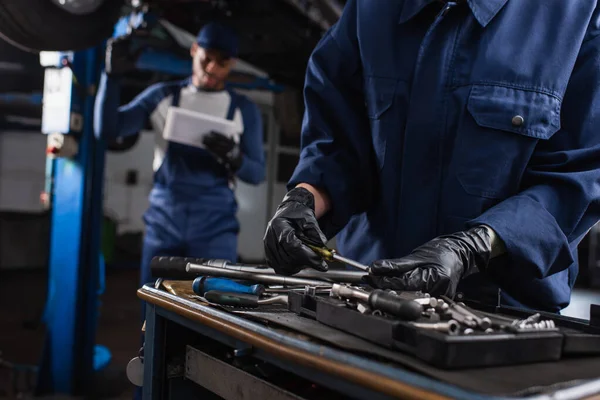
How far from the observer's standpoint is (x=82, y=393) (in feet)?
7.39

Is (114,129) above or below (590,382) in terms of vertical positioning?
above

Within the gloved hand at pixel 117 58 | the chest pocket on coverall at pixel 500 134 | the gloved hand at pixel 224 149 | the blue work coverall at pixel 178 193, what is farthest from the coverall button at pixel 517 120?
the gloved hand at pixel 117 58

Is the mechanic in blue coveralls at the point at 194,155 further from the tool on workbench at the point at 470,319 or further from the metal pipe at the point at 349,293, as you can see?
the tool on workbench at the point at 470,319

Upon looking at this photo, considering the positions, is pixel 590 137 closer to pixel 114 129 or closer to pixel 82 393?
pixel 114 129

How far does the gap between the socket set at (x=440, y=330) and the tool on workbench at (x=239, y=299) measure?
0.34ft

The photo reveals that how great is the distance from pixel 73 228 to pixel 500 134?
186 cm

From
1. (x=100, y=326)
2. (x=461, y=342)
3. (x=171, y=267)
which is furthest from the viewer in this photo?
(x=100, y=326)

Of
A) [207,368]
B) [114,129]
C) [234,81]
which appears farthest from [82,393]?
[234,81]

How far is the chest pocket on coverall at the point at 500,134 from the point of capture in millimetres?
890

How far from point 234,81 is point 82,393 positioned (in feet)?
6.65

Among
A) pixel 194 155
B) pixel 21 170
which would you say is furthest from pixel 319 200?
pixel 21 170

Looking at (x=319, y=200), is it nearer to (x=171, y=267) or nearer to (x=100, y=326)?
(x=171, y=267)

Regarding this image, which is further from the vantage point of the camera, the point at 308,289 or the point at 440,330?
the point at 308,289

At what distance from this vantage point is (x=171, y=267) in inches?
37.8
